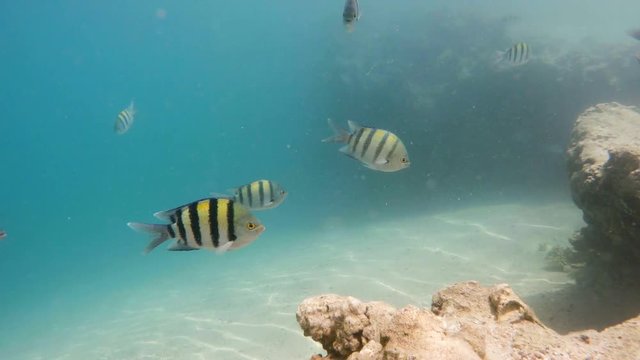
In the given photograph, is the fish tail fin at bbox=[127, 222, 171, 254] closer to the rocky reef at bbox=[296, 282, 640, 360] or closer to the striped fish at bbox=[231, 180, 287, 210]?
the rocky reef at bbox=[296, 282, 640, 360]

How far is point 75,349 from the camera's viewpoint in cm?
857

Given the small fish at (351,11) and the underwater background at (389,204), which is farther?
the underwater background at (389,204)

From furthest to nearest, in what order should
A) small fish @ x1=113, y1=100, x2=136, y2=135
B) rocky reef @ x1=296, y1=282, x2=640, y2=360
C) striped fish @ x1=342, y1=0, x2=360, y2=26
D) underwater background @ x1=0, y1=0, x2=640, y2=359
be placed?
A: small fish @ x1=113, y1=100, x2=136, y2=135, underwater background @ x1=0, y1=0, x2=640, y2=359, striped fish @ x1=342, y1=0, x2=360, y2=26, rocky reef @ x1=296, y1=282, x2=640, y2=360

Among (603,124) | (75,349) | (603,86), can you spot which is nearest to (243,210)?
(603,124)

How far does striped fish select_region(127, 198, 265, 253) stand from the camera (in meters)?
2.60

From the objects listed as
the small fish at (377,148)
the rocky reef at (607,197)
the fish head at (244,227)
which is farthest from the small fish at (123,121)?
the rocky reef at (607,197)

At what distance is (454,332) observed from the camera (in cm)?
176

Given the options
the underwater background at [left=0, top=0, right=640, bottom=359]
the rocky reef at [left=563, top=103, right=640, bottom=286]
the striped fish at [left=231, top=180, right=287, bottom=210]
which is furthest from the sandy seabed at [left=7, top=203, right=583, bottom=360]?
the striped fish at [left=231, top=180, right=287, bottom=210]

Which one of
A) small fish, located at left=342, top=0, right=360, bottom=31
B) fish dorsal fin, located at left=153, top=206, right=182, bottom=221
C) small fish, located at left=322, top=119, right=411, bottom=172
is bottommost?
fish dorsal fin, located at left=153, top=206, right=182, bottom=221

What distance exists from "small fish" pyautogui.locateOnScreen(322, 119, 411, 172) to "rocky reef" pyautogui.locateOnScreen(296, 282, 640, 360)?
75.6 inches

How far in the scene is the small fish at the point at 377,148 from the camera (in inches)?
164

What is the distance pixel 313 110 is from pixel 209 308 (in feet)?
48.8

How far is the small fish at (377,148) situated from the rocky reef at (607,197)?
7.74ft

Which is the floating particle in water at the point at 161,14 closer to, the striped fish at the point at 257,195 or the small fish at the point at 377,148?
the striped fish at the point at 257,195
